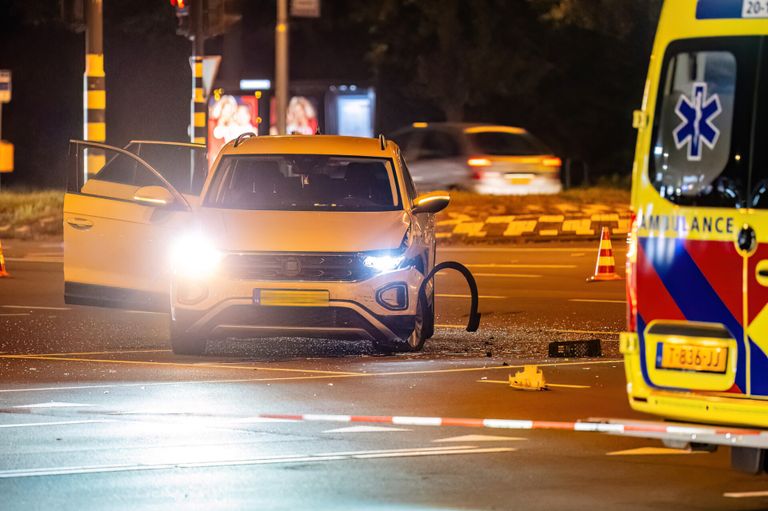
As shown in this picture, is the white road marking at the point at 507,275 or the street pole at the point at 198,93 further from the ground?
the street pole at the point at 198,93

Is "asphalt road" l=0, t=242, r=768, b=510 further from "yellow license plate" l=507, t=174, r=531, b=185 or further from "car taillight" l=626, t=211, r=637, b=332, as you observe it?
"yellow license plate" l=507, t=174, r=531, b=185

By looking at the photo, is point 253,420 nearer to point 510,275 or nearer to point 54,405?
point 54,405

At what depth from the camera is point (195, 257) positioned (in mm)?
13828

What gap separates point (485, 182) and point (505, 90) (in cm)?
1787

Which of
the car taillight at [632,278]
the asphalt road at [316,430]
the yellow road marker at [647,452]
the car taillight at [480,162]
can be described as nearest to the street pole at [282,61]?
the car taillight at [480,162]

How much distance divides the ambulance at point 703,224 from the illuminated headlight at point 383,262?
197 inches

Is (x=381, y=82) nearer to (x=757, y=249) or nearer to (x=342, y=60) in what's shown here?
(x=342, y=60)

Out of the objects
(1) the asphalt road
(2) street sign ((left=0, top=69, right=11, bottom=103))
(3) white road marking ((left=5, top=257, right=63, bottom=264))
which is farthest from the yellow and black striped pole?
(1) the asphalt road

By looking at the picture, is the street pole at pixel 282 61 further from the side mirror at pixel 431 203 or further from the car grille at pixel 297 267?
the car grille at pixel 297 267

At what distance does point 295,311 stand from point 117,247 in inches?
95.7

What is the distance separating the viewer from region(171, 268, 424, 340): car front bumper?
1358 cm

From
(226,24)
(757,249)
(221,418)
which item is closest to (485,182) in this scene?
(226,24)

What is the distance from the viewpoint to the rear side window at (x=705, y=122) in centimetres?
857

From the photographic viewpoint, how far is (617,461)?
380 inches
